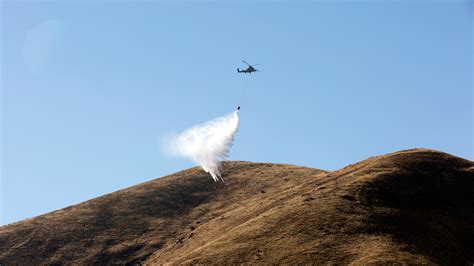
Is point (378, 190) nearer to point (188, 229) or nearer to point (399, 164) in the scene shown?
point (399, 164)

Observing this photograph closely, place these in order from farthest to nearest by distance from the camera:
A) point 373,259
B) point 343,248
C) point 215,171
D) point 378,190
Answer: point 215,171
point 378,190
point 343,248
point 373,259

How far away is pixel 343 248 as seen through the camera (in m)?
68.2

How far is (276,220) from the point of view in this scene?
7938 centimetres

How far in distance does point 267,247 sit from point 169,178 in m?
59.0

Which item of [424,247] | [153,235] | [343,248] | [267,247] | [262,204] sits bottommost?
[424,247]

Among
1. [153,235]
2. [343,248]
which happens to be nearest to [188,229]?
[153,235]

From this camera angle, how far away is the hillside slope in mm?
70938

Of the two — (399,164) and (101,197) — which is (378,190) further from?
(101,197)

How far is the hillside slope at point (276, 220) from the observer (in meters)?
70.9

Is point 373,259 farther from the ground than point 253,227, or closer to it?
closer to it

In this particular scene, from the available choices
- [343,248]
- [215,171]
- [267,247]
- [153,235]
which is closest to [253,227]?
[267,247]

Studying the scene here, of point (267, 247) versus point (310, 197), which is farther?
point (310, 197)

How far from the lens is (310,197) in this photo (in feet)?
284

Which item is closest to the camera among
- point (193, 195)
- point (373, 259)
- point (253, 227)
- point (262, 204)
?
point (373, 259)
